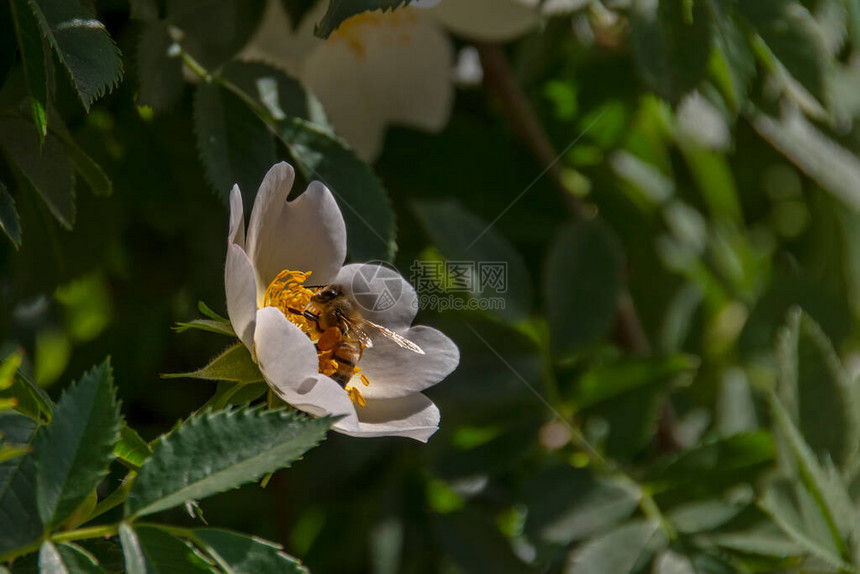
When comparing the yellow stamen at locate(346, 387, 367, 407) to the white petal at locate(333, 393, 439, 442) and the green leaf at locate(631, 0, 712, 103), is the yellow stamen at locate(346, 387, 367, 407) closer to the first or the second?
the white petal at locate(333, 393, 439, 442)

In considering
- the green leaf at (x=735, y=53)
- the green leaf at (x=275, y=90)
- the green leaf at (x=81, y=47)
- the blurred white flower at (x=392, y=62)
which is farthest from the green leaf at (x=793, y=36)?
the green leaf at (x=81, y=47)

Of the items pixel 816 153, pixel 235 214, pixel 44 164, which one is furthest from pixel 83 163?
pixel 816 153

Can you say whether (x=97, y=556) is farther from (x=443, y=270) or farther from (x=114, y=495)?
(x=443, y=270)

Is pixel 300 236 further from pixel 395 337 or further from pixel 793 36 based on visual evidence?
pixel 793 36

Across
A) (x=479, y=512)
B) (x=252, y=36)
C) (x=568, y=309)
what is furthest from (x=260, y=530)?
(x=252, y=36)

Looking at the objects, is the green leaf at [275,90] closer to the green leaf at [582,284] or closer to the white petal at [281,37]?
the white petal at [281,37]

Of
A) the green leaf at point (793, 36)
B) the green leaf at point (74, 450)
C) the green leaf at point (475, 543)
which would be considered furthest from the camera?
the green leaf at point (475, 543)

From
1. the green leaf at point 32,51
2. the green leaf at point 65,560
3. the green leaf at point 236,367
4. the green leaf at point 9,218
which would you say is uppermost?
the green leaf at point 32,51
